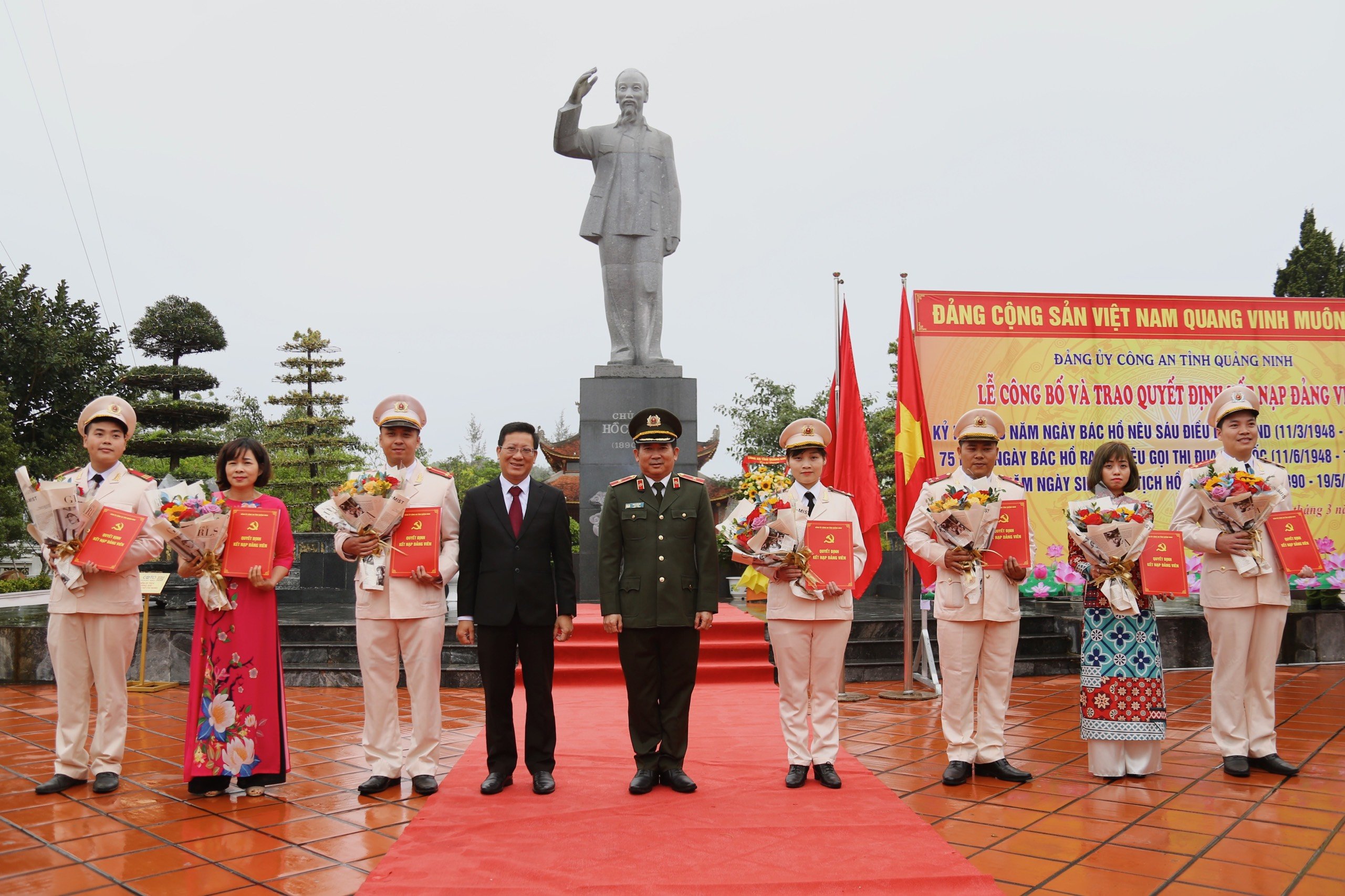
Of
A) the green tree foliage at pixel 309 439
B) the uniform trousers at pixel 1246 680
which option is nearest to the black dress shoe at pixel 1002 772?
the uniform trousers at pixel 1246 680

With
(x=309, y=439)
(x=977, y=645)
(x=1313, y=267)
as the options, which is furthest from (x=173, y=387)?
(x=1313, y=267)

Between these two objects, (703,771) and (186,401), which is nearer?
(703,771)

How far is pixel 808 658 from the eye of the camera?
13.3 feet

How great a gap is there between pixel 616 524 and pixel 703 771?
46.8 inches

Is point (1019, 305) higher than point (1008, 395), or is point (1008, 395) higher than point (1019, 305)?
point (1019, 305)

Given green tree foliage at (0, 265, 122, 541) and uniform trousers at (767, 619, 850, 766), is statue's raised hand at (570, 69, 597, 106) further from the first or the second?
green tree foliage at (0, 265, 122, 541)

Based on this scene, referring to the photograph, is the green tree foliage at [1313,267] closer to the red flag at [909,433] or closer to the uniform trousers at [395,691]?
the red flag at [909,433]

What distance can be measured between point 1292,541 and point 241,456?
15.4 ft

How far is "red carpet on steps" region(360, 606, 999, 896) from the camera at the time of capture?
282 centimetres

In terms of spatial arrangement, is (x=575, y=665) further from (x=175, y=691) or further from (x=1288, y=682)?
(x=1288, y=682)

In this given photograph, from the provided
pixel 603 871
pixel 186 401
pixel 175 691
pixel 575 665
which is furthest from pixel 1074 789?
pixel 186 401

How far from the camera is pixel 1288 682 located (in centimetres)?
649

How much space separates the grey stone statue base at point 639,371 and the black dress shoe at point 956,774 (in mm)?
4754

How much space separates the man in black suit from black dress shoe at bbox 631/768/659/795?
0.34m
